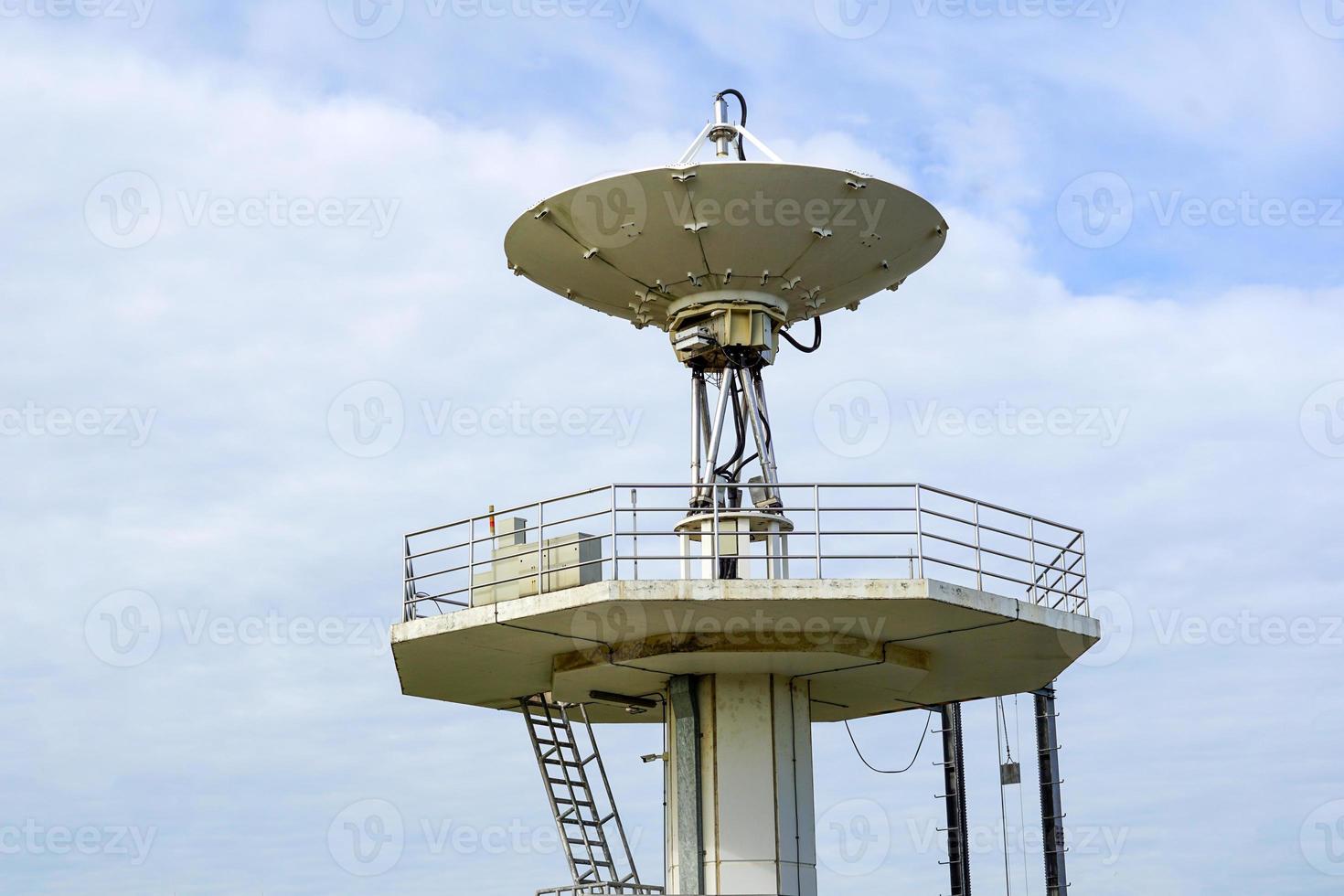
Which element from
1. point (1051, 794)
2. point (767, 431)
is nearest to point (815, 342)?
point (767, 431)

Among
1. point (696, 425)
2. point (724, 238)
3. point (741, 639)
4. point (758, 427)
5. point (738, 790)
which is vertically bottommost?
point (738, 790)

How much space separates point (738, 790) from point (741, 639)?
222 centimetres

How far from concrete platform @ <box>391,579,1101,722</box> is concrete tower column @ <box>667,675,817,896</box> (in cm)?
45

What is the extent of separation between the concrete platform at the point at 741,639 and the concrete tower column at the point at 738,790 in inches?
17.5

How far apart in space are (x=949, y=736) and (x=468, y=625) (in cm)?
1306

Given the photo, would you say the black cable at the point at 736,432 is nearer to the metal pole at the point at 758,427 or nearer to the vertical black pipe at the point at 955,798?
the metal pole at the point at 758,427

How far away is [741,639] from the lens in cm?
2181

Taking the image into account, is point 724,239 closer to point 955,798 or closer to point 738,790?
point 738,790

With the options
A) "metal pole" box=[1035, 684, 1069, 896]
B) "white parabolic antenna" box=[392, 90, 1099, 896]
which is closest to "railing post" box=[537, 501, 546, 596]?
"white parabolic antenna" box=[392, 90, 1099, 896]

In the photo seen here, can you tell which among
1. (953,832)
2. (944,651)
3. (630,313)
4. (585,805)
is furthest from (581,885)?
(953,832)

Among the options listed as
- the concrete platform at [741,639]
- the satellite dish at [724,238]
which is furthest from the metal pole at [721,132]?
the concrete platform at [741,639]

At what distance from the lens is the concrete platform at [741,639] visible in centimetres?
2034

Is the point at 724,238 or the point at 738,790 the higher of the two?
the point at 724,238

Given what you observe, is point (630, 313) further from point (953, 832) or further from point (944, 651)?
point (953, 832)
